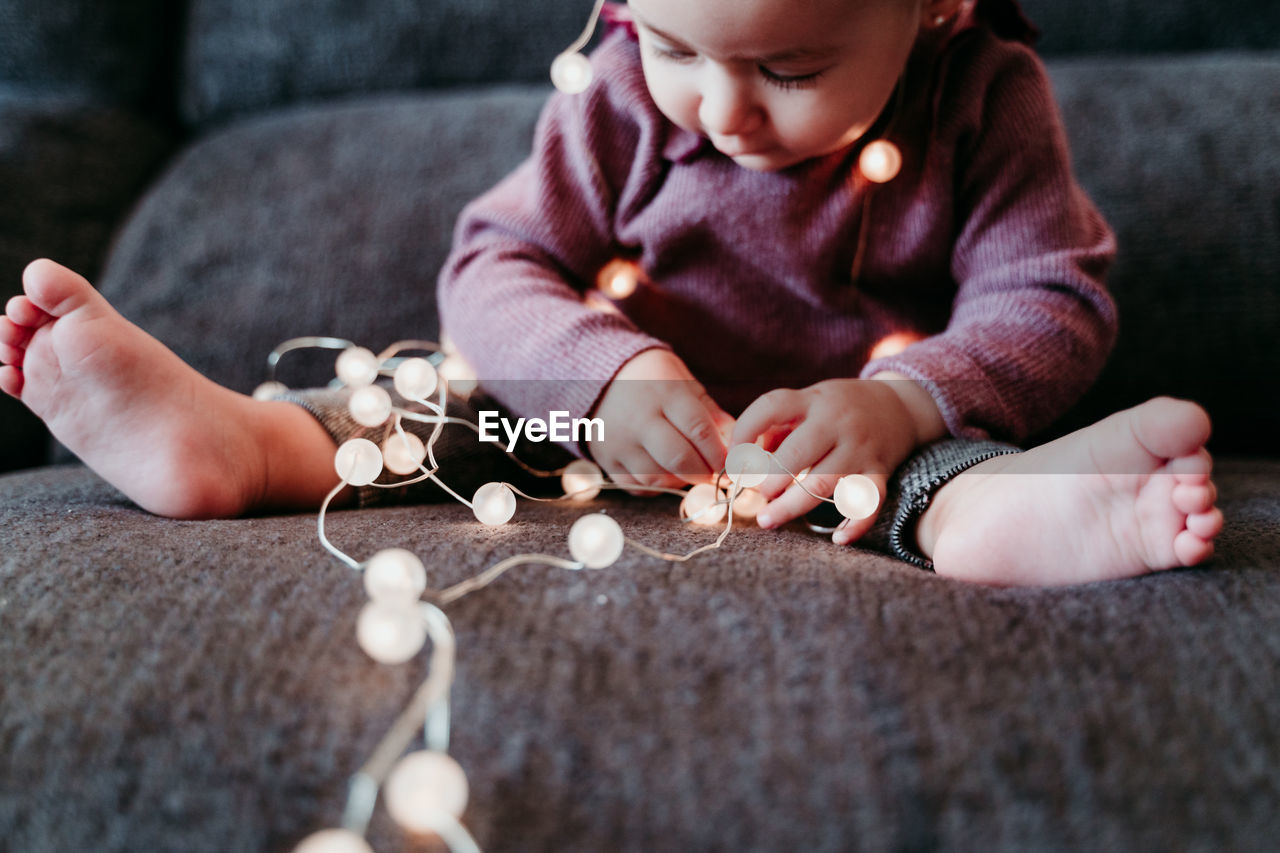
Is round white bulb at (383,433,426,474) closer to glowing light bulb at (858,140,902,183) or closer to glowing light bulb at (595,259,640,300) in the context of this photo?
glowing light bulb at (595,259,640,300)

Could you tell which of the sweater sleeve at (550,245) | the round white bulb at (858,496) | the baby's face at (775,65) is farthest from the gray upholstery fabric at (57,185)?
the round white bulb at (858,496)

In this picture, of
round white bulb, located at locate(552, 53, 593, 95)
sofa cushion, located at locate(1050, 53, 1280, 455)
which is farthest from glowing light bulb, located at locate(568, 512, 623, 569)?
sofa cushion, located at locate(1050, 53, 1280, 455)

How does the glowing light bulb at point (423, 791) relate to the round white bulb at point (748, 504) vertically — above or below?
above

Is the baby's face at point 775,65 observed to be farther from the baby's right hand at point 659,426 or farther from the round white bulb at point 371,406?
the round white bulb at point 371,406

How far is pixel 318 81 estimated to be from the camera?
1.12 metres

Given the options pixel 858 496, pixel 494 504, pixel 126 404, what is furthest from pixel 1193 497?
pixel 126 404

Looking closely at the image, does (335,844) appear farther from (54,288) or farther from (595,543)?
(54,288)

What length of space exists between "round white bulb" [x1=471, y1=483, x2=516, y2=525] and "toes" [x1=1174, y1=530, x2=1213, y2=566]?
1.22ft

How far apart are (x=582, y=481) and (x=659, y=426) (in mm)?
86

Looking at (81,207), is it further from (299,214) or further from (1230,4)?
(1230,4)

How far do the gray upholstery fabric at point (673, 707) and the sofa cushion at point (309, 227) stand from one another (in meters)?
0.48

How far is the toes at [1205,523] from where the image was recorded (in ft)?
1.46

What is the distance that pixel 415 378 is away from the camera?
0.60m

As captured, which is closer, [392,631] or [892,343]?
[392,631]
